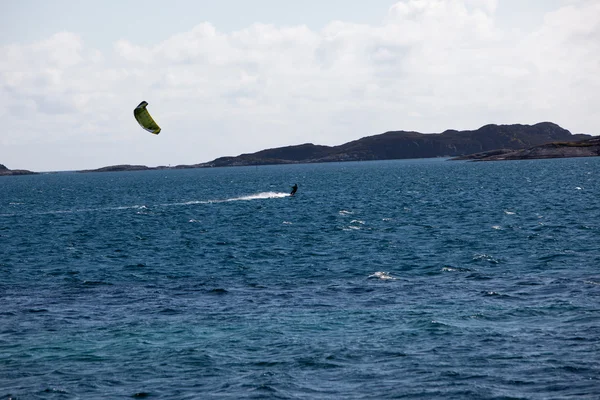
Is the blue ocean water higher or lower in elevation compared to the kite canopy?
lower

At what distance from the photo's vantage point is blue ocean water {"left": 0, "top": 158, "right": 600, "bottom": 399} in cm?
2322

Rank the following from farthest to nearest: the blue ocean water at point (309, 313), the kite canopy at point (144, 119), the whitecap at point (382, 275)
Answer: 1. the kite canopy at point (144, 119)
2. the whitecap at point (382, 275)
3. the blue ocean water at point (309, 313)

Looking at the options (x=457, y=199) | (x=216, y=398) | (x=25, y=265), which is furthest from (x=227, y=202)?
(x=216, y=398)

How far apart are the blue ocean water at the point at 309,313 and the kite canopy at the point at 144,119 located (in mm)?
9639

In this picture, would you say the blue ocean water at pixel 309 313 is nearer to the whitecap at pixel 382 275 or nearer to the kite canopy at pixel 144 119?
the whitecap at pixel 382 275

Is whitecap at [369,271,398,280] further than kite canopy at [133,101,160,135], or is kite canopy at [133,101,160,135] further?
kite canopy at [133,101,160,135]

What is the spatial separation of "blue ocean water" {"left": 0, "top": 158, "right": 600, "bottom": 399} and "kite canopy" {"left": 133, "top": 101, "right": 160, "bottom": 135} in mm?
9639

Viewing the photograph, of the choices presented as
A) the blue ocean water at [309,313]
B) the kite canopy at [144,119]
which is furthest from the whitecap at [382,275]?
the kite canopy at [144,119]

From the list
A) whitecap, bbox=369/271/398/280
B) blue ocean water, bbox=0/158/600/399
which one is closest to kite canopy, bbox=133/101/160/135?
blue ocean water, bbox=0/158/600/399

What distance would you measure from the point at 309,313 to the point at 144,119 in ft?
78.8

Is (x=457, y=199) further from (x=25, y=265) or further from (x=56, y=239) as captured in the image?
(x=25, y=265)

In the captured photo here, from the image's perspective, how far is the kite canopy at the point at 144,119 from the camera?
161 ft

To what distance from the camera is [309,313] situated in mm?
32219

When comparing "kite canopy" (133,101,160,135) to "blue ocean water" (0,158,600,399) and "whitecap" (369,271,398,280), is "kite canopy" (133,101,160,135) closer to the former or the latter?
"blue ocean water" (0,158,600,399)
